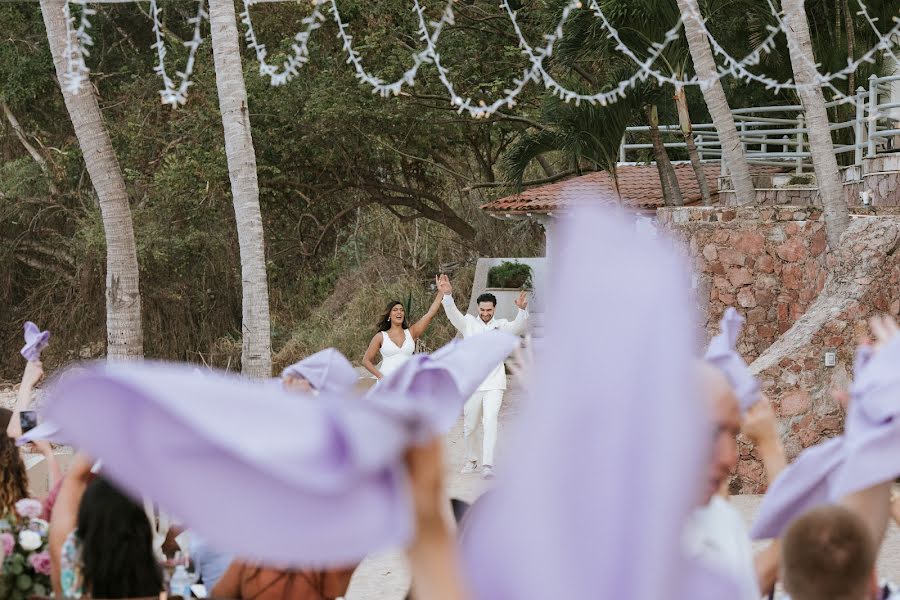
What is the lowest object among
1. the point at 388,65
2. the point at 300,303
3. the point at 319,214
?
the point at 300,303

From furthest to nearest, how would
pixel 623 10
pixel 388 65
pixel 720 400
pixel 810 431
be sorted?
pixel 388 65, pixel 623 10, pixel 810 431, pixel 720 400

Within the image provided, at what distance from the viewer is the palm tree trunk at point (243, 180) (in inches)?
428

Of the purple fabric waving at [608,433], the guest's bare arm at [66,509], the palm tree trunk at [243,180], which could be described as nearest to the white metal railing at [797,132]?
the palm tree trunk at [243,180]

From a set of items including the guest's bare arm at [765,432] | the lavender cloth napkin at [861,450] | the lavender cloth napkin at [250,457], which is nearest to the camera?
the lavender cloth napkin at [250,457]

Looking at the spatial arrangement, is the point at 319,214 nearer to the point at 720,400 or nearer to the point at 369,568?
the point at 369,568

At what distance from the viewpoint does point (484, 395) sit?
1024 cm

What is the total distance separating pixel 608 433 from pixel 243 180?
9944 mm

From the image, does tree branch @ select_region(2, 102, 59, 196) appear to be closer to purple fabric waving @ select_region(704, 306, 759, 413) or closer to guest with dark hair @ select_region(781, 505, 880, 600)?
purple fabric waving @ select_region(704, 306, 759, 413)

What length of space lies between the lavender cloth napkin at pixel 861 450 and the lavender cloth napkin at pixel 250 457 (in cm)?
146

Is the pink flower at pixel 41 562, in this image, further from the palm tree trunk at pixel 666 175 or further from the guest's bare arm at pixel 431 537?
the palm tree trunk at pixel 666 175

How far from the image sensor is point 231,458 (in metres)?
1.13

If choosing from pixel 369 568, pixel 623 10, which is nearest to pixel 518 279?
pixel 623 10

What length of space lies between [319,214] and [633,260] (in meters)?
25.9

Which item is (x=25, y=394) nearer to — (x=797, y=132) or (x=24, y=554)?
(x=24, y=554)
